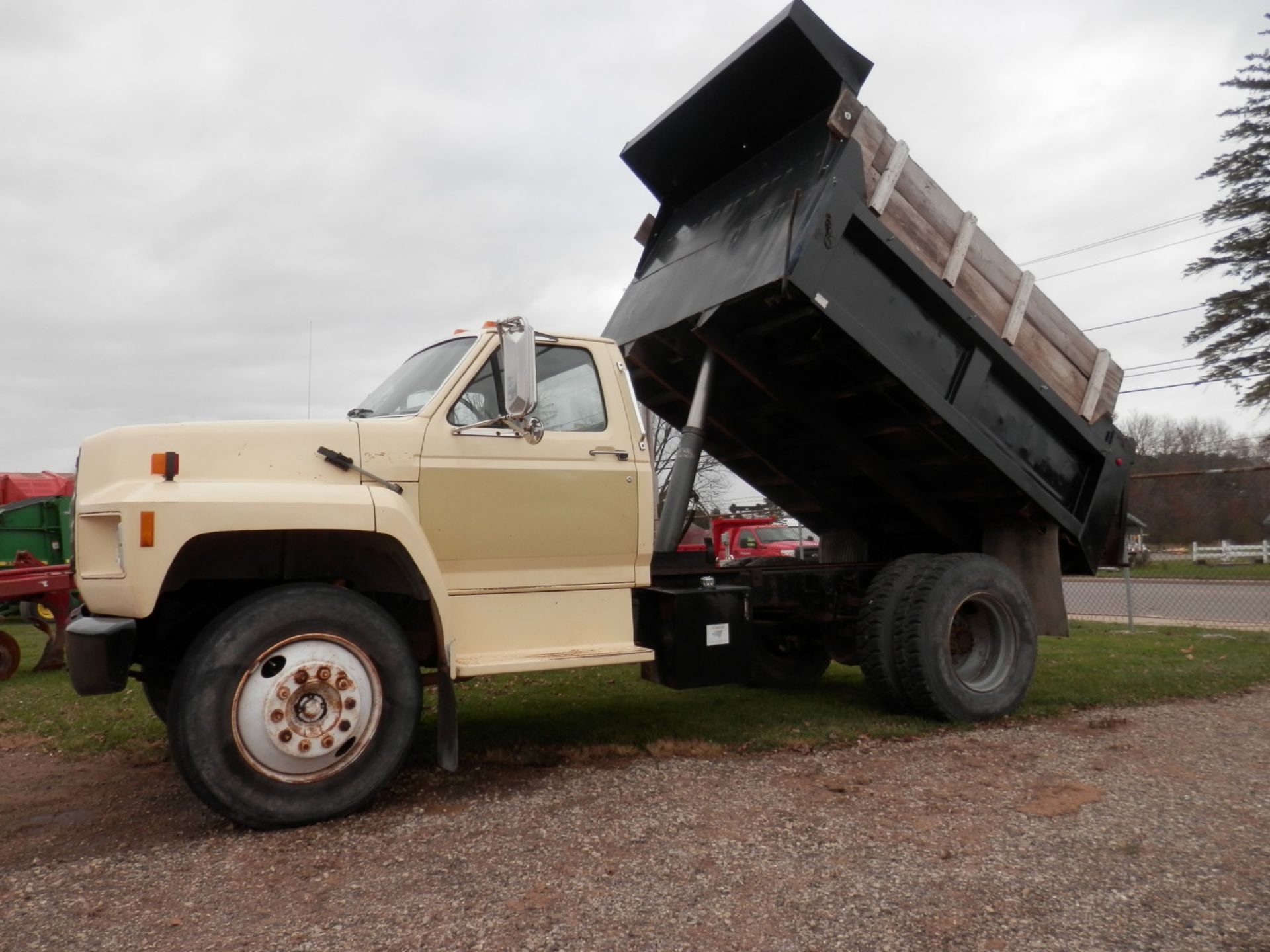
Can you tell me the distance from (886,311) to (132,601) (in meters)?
4.02

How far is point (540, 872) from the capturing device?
3.42 metres

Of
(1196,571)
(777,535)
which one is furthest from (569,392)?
(1196,571)

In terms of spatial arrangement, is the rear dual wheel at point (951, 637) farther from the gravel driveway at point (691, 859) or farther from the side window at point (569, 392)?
the side window at point (569, 392)

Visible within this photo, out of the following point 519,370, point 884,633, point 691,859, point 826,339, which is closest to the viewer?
point 691,859

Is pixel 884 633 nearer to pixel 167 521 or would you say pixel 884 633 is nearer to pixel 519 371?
pixel 519 371

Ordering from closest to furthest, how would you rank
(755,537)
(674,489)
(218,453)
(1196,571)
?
(218,453), (674,489), (755,537), (1196,571)

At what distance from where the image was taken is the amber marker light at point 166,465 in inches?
156

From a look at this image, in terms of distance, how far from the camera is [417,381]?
4914 mm

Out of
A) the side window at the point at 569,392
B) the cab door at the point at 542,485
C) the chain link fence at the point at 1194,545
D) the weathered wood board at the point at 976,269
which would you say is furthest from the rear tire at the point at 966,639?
the chain link fence at the point at 1194,545

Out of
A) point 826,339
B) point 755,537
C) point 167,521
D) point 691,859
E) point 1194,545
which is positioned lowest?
point 691,859

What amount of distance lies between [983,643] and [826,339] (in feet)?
7.89

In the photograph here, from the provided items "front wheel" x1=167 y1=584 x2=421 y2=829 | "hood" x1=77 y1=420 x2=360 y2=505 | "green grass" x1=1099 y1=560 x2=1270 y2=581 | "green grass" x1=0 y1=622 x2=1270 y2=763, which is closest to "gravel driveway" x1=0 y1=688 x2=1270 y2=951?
"front wheel" x1=167 y1=584 x2=421 y2=829

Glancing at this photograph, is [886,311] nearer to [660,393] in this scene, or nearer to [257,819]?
[660,393]

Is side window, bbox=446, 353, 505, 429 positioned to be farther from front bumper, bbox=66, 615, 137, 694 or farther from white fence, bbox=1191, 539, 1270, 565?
white fence, bbox=1191, 539, 1270, 565
